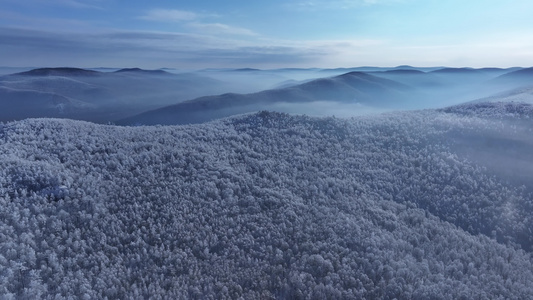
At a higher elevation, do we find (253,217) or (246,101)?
(246,101)

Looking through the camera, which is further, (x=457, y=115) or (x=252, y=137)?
(x=457, y=115)

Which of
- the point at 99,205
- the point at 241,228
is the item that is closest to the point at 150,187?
the point at 99,205

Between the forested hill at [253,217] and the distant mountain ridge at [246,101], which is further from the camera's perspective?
the distant mountain ridge at [246,101]

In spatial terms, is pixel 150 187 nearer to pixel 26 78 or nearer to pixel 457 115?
pixel 457 115

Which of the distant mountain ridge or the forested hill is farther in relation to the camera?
the distant mountain ridge

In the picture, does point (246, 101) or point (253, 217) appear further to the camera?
point (246, 101)

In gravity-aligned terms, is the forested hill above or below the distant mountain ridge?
below

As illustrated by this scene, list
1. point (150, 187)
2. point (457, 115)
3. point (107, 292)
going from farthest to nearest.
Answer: point (457, 115) < point (150, 187) < point (107, 292)

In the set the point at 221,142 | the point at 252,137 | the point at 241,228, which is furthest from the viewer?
the point at 252,137
